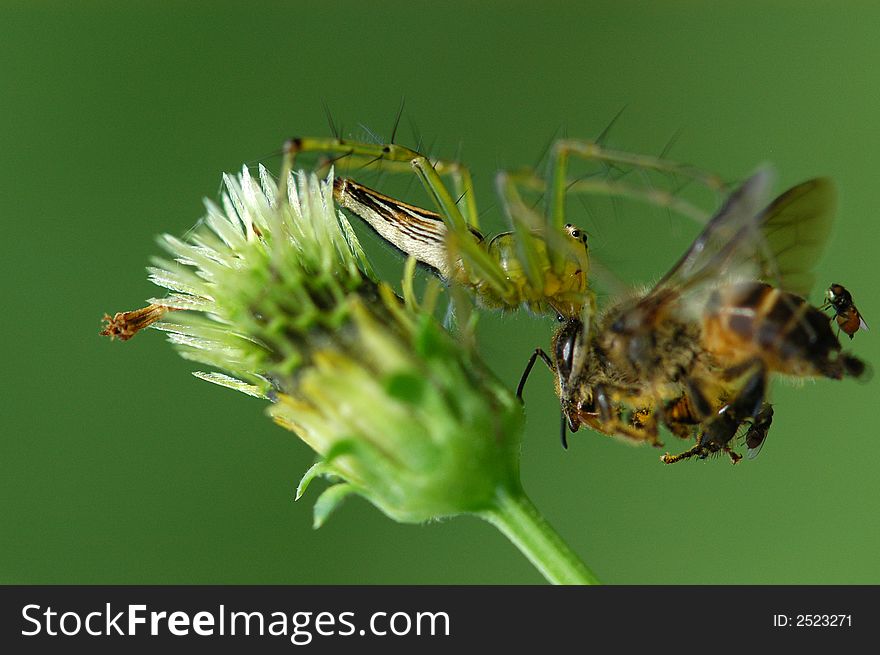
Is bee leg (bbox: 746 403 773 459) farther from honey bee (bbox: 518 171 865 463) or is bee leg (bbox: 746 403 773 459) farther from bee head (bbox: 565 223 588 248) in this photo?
bee head (bbox: 565 223 588 248)

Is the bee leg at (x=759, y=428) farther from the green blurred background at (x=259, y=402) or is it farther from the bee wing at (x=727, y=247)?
the green blurred background at (x=259, y=402)

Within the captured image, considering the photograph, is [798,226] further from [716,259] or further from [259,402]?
[259,402]

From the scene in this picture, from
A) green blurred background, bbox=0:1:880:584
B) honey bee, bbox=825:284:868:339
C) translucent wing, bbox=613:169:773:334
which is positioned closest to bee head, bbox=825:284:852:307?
honey bee, bbox=825:284:868:339

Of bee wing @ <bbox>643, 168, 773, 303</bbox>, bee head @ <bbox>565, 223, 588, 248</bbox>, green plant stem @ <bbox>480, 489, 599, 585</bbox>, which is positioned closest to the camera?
bee wing @ <bbox>643, 168, 773, 303</bbox>

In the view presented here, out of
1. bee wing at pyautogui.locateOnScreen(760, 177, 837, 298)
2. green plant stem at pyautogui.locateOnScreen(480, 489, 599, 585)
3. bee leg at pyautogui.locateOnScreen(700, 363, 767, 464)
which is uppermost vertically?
bee wing at pyautogui.locateOnScreen(760, 177, 837, 298)

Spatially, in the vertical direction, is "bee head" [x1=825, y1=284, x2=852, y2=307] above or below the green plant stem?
above
